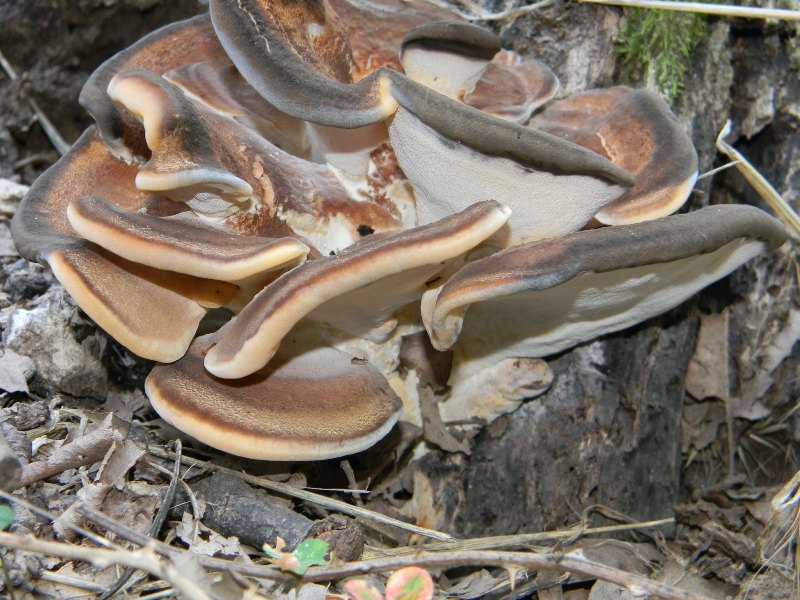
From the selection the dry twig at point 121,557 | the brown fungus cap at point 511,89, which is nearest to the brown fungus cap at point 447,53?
the brown fungus cap at point 511,89

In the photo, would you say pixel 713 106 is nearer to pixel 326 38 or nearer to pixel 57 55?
pixel 326 38

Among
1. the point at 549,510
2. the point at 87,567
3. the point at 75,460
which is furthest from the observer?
the point at 549,510

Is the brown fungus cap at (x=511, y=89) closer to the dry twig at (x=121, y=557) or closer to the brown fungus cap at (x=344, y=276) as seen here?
the brown fungus cap at (x=344, y=276)

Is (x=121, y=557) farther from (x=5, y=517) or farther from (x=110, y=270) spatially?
(x=110, y=270)

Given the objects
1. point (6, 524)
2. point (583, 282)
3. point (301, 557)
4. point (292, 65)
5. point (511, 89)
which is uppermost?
point (292, 65)

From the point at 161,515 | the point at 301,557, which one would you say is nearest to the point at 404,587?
the point at 301,557

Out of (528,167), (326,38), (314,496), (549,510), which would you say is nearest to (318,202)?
(326,38)
